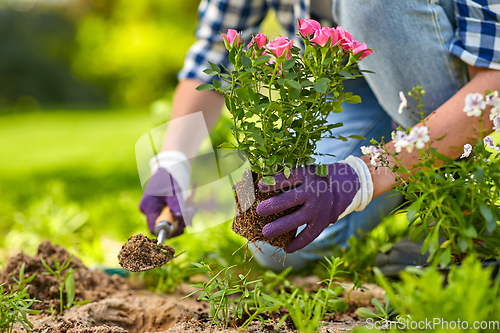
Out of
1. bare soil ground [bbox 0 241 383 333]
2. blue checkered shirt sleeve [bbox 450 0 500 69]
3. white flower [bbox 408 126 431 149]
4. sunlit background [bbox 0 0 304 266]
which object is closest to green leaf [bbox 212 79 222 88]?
white flower [bbox 408 126 431 149]

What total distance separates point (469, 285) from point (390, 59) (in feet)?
3.17

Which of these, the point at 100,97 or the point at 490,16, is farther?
the point at 100,97

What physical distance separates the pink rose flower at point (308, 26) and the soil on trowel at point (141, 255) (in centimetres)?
78

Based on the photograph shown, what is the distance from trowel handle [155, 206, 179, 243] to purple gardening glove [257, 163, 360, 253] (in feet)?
1.47

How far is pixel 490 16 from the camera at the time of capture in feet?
3.93

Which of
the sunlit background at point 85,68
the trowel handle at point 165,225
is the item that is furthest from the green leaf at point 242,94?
the sunlit background at point 85,68

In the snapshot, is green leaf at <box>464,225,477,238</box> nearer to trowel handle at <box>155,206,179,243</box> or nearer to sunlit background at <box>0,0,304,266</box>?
trowel handle at <box>155,206,179,243</box>

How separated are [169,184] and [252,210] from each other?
40cm

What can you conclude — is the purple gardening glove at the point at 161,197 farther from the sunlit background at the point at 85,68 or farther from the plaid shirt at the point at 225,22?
the sunlit background at the point at 85,68

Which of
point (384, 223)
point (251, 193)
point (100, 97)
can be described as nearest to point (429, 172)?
point (251, 193)

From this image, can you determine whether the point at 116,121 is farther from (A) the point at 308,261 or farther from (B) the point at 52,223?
(A) the point at 308,261

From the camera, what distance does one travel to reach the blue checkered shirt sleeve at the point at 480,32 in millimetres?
1181

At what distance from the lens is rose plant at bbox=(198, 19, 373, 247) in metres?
0.92

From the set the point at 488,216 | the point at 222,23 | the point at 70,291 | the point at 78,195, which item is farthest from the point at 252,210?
the point at 78,195
